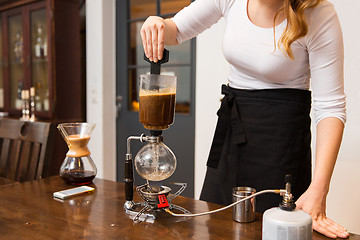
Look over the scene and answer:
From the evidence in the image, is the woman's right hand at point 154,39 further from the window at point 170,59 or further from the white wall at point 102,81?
the white wall at point 102,81

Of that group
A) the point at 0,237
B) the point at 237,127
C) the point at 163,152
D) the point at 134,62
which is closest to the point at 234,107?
the point at 237,127

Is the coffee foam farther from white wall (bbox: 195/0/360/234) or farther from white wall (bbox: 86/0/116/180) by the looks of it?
white wall (bbox: 86/0/116/180)

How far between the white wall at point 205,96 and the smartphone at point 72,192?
1456 millimetres

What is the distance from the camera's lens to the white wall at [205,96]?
2.02m

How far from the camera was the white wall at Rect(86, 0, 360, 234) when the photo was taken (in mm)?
2020

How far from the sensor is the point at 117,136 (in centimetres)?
345

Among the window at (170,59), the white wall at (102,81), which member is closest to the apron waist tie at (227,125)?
the window at (170,59)

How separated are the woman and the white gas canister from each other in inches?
10.2

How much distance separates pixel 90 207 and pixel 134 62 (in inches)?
93.9

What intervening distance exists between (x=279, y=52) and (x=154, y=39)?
0.40 meters

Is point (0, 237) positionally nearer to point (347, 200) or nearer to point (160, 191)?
point (160, 191)

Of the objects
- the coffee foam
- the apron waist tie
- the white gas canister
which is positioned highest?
the coffee foam

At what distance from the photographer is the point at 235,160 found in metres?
1.32

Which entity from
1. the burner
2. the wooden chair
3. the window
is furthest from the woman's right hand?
the window
